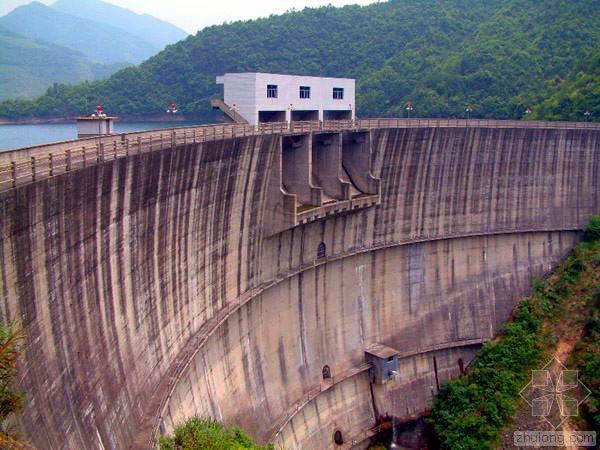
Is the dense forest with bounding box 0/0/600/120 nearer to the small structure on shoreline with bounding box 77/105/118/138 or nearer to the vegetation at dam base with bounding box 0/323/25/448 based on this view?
the small structure on shoreline with bounding box 77/105/118/138

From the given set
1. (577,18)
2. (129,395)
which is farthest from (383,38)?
(129,395)

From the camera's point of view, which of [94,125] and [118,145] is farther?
[94,125]

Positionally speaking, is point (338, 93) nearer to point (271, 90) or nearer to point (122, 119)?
point (271, 90)

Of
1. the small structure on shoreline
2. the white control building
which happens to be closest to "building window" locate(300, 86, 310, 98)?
the white control building

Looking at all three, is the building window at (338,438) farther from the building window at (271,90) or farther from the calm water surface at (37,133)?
the calm water surface at (37,133)

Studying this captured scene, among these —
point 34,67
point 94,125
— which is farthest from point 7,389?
point 34,67

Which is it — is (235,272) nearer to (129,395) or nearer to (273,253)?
(273,253)

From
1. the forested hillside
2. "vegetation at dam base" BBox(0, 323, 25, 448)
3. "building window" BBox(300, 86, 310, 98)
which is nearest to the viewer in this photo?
"vegetation at dam base" BBox(0, 323, 25, 448)
